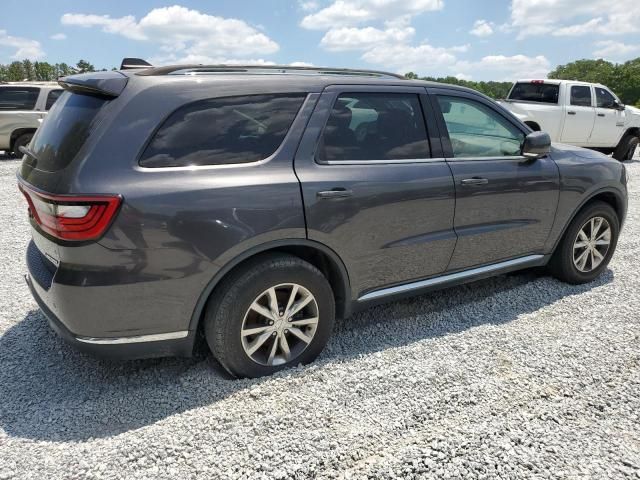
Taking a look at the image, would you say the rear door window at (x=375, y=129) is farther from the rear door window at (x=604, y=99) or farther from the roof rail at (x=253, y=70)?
the rear door window at (x=604, y=99)

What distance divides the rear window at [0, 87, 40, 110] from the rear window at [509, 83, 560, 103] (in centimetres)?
1110

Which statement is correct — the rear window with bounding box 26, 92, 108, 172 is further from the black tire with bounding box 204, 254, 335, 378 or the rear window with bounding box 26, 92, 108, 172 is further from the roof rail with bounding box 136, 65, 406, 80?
the black tire with bounding box 204, 254, 335, 378

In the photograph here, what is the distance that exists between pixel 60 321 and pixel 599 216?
13.6 ft

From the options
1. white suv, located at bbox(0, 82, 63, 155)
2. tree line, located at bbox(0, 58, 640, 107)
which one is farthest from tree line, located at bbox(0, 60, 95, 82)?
white suv, located at bbox(0, 82, 63, 155)

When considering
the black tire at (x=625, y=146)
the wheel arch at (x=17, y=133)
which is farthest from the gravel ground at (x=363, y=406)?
the black tire at (x=625, y=146)

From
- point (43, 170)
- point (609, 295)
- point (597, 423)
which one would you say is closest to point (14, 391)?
point (43, 170)

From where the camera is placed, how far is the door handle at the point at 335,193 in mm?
2715

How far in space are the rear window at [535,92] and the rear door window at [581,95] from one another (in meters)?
0.49

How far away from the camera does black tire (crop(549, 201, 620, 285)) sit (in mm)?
4098

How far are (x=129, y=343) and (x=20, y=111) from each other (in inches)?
Result: 437

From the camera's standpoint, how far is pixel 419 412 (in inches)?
99.9

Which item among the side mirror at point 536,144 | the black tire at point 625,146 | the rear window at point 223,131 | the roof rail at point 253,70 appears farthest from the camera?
the black tire at point 625,146

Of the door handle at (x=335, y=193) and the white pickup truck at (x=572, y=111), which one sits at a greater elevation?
the white pickup truck at (x=572, y=111)

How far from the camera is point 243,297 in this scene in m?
2.56
